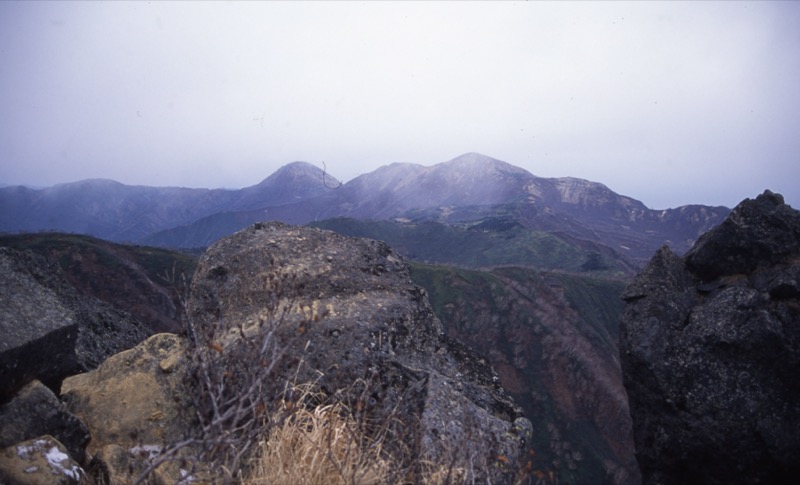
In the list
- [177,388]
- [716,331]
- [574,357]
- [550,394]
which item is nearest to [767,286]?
[716,331]

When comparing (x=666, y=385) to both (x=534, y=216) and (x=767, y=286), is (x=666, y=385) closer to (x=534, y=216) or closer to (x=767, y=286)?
(x=767, y=286)

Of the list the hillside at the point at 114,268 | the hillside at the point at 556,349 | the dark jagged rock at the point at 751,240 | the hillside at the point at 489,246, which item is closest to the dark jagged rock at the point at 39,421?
the dark jagged rock at the point at 751,240

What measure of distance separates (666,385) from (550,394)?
37246 mm

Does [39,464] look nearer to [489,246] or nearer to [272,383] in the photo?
[272,383]

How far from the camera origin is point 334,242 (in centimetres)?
710

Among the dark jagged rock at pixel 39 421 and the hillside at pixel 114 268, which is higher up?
the dark jagged rock at pixel 39 421

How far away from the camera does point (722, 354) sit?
260 inches

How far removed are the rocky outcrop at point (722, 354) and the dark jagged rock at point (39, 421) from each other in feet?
23.4

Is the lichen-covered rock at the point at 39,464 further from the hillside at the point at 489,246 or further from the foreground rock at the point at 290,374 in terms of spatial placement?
the hillside at the point at 489,246

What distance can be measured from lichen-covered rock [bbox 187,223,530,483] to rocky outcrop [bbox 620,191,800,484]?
2.92 metres

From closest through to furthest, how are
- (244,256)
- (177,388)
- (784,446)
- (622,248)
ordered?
(177,388) → (784,446) → (244,256) → (622,248)

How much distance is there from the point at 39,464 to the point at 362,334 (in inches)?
118

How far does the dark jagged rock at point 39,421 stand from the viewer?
3338 millimetres

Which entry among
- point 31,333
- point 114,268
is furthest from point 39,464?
point 114,268
